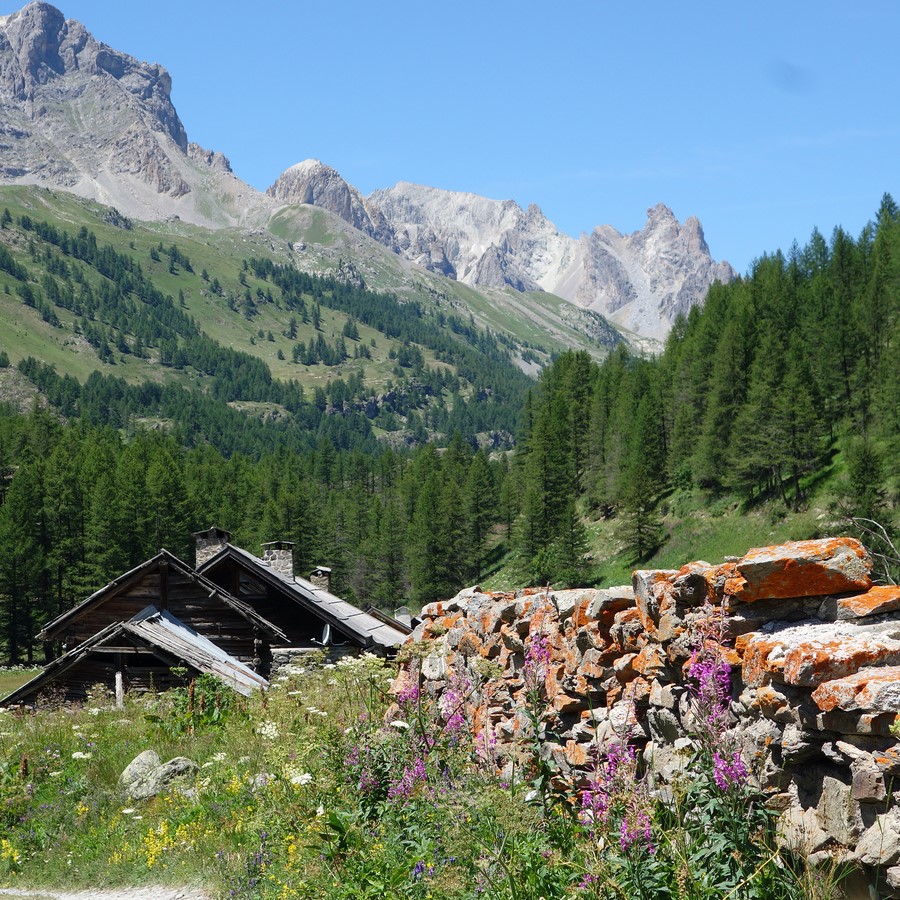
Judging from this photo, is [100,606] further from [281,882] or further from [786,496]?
[786,496]

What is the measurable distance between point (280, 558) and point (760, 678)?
27.8m

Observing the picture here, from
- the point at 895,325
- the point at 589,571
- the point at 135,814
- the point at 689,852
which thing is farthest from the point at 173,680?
the point at 895,325

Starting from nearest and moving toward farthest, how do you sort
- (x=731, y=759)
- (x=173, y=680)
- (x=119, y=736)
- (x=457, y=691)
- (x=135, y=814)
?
(x=731, y=759)
(x=457, y=691)
(x=135, y=814)
(x=119, y=736)
(x=173, y=680)

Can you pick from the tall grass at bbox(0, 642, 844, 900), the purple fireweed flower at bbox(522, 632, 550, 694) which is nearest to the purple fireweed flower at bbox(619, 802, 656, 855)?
the tall grass at bbox(0, 642, 844, 900)

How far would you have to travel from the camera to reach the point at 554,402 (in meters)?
101

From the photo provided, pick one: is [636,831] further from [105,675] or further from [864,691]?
[105,675]

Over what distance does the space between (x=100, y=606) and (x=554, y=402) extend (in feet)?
252

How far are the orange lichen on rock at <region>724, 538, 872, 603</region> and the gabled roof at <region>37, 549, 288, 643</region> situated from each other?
23.3 metres

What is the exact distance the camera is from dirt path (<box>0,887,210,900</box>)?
8680 millimetres

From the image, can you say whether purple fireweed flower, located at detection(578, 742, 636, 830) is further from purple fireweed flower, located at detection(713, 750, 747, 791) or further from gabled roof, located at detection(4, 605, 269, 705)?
gabled roof, located at detection(4, 605, 269, 705)

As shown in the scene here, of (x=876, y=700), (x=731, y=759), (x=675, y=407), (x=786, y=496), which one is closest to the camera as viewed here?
(x=876, y=700)

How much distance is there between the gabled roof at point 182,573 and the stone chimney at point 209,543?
2424 millimetres

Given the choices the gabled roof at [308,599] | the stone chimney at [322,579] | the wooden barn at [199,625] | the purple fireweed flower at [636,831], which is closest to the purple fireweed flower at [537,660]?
the purple fireweed flower at [636,831]

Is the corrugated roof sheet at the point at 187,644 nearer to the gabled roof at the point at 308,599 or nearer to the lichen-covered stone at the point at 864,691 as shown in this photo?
the gabled roof at the point at 308,599
